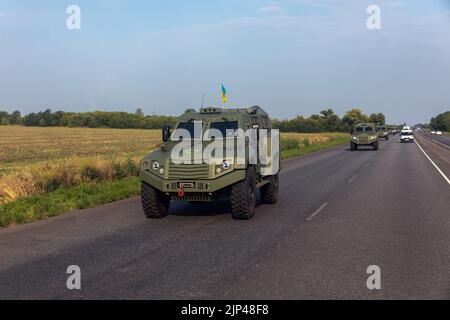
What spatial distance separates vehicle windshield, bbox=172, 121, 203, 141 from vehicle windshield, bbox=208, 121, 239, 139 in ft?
0.80

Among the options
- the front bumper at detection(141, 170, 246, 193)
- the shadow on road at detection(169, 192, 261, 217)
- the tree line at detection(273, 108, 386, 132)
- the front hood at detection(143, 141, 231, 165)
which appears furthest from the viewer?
the tree line at detection(273, 108, 386, 132)

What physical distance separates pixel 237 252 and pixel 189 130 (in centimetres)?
442

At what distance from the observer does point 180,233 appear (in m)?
8.11

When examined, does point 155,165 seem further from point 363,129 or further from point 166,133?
point 363,129

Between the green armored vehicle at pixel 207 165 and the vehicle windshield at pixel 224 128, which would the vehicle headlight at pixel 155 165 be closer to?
the green armored vehicle at pixel 207 165

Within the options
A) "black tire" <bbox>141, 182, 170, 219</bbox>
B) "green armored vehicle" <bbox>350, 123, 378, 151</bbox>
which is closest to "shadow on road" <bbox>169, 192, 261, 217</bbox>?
"black tire" <bbox>141, 182, 170, 219</bbox>

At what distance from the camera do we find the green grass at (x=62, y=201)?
31.4 feet

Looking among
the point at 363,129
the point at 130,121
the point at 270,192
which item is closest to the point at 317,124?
the point at 130,121

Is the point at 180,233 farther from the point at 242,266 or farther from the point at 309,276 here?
the point at 309,276

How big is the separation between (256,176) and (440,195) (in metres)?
5.75

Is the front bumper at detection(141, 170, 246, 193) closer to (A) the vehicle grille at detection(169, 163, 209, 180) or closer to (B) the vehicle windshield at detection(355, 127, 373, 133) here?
(A) the vehicle grille at detection(169, 163, 209, 180)

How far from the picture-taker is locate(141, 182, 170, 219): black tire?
367 inches

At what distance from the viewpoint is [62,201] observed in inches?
444
